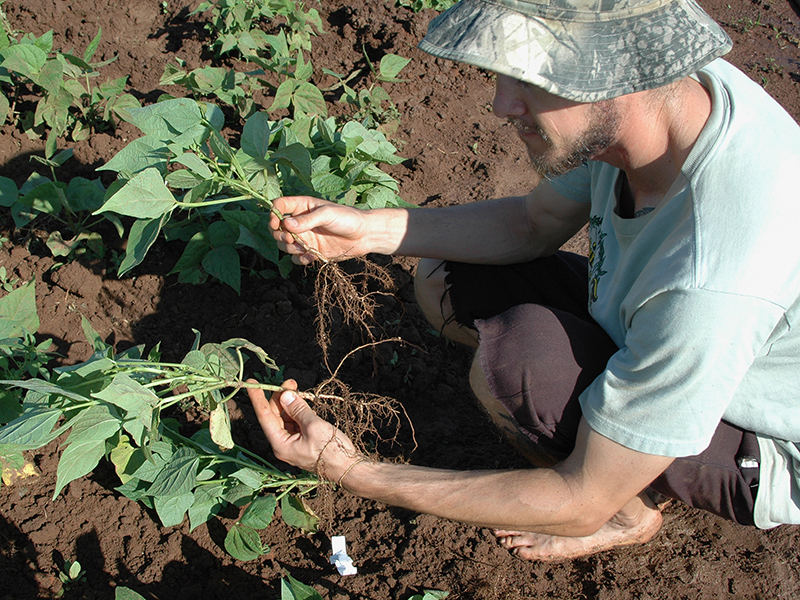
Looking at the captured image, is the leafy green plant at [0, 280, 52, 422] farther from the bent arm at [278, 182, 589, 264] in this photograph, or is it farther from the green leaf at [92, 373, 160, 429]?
the bent arm at [278, 182, 589, 264]

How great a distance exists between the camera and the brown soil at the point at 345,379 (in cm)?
162

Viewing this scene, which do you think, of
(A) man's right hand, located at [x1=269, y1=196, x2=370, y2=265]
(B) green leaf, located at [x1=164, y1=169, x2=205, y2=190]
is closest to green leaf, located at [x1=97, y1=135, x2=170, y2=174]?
(B) green leaf, located at [x1=164, y1=169, x2=205, y2=190]

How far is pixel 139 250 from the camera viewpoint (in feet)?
5.39

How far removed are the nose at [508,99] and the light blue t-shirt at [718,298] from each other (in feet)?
1.08

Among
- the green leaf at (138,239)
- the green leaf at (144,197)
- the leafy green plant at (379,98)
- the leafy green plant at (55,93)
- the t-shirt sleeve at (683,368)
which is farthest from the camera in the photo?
the leafy green plant at (379,98)

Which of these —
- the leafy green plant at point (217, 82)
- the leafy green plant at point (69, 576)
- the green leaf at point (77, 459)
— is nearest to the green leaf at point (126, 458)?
the green leaf at point (77, 459)

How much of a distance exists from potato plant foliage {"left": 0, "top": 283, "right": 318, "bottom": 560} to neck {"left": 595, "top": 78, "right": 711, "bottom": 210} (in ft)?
3.01

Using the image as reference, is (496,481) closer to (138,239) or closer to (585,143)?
(585,143)

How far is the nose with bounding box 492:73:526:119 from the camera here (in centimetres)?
123

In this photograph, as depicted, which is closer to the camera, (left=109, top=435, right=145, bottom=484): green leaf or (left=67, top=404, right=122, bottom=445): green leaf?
(left=67, top=404, right=122, bottom=445): green leaf

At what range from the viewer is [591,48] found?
1117mm

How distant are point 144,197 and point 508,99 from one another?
0.83 m

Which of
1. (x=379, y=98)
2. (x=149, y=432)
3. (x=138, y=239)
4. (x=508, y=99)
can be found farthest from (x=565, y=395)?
(x=379, y=98)

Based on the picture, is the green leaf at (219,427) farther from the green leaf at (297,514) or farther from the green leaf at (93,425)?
the green leaf at (297,514)
